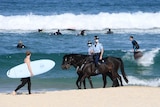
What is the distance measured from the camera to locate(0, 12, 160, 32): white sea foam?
5188 cm

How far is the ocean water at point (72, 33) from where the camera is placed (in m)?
27.2

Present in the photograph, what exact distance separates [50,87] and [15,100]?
4.96 meters

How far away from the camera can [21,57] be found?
3244 centimetres

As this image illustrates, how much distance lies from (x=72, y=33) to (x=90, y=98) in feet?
80.6

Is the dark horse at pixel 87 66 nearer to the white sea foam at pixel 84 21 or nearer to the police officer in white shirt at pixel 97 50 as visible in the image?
the police officer in white shirt at pixel 97 50

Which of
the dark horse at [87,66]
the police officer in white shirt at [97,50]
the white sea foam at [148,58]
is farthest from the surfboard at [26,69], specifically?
the white sea foam at [148,58]

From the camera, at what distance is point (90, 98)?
20.1 meters

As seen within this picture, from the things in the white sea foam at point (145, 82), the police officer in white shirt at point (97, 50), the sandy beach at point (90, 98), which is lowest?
the white sea foam at point (145, 82)

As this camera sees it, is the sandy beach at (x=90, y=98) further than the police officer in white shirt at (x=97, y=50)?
No

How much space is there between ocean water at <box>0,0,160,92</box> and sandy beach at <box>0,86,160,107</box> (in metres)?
3.23

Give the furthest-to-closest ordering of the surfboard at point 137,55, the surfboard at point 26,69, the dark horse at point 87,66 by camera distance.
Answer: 1. the surfboard at point 137,55
2. the dark horse at point 87,66
3. the surfboard at point 26,69

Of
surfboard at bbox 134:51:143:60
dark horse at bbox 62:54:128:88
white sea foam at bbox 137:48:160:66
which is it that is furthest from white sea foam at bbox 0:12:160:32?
dark horse at bbox 62:54:128:88

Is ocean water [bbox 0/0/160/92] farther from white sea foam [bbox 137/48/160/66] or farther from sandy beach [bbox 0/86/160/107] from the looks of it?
sandy beach [bbox 0/86/160/107]

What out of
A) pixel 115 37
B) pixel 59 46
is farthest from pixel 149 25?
pixel 59 46
